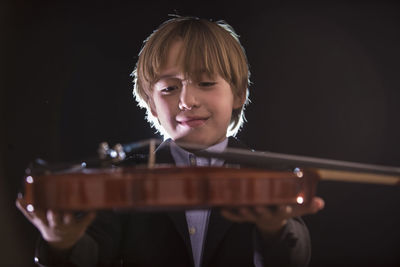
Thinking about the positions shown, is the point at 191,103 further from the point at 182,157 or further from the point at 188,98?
the point at 182,157

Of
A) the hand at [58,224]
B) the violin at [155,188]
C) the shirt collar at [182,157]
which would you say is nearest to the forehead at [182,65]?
the shirt collar at [182,157]

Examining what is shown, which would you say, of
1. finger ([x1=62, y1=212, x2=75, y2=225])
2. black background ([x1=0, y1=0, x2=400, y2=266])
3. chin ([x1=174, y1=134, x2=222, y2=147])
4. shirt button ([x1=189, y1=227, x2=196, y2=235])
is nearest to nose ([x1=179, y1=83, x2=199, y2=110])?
chin ([x1=174, y1=134, x2=222, y2=147])

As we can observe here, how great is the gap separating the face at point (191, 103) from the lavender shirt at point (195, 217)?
0.06 metres

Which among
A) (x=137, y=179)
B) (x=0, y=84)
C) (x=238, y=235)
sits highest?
(x=0, y=84)

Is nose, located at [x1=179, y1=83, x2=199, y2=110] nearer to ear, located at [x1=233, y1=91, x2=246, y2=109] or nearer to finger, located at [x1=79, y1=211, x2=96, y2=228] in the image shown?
ear, located at [x1=233, y1=91, x2=246, y2=109]

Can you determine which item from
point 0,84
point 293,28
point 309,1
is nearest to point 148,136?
point 0,84

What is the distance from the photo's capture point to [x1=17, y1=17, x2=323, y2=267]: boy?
120cm

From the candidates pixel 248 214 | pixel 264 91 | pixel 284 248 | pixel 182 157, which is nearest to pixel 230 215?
pixel 248 214

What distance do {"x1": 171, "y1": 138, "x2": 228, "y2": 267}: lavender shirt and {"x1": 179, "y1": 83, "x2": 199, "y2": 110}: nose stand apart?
136mm

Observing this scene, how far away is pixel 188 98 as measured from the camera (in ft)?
4.25

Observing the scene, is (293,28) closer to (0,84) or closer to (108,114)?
(108,114)

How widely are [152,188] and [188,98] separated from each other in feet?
1.56

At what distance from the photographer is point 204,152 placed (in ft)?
3.81

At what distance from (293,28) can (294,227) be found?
86 cm
